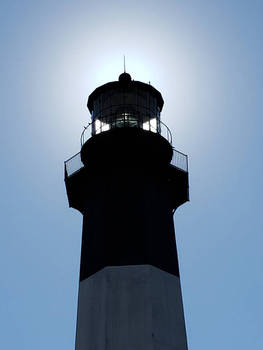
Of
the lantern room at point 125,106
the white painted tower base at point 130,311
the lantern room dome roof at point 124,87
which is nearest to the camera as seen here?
the white painted tower base at point 130,311

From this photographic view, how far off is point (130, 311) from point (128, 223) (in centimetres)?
331

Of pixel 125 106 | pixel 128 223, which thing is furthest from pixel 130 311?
pixel 125 106

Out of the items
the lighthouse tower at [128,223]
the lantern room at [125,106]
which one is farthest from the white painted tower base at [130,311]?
the lantern room at [125,106]

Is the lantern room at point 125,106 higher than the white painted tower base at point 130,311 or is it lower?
higher

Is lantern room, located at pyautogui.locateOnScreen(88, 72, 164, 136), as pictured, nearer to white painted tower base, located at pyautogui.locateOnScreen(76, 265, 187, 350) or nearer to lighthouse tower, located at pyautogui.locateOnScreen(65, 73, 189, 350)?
lighthouse tower, located at pyautogui.locateOnScreen(65, 73, 189, 350)

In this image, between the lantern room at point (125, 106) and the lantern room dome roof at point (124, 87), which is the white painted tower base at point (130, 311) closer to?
the lantern room at point (125, 106)

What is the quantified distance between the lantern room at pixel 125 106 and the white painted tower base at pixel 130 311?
6.50 metres

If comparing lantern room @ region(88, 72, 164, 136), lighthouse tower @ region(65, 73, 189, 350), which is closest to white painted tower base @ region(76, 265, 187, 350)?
lighthouse tower @ region(65, 73, 189, 350)

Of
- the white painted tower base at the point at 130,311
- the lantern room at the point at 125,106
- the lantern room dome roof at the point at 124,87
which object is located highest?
the lantern room dome roof at the point at 124,87

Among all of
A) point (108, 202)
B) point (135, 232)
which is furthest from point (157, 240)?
point (108, 202)

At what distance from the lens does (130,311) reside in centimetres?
1856

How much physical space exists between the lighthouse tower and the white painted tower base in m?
0.03

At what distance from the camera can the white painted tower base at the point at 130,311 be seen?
59.3ft

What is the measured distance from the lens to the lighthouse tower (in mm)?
18531
